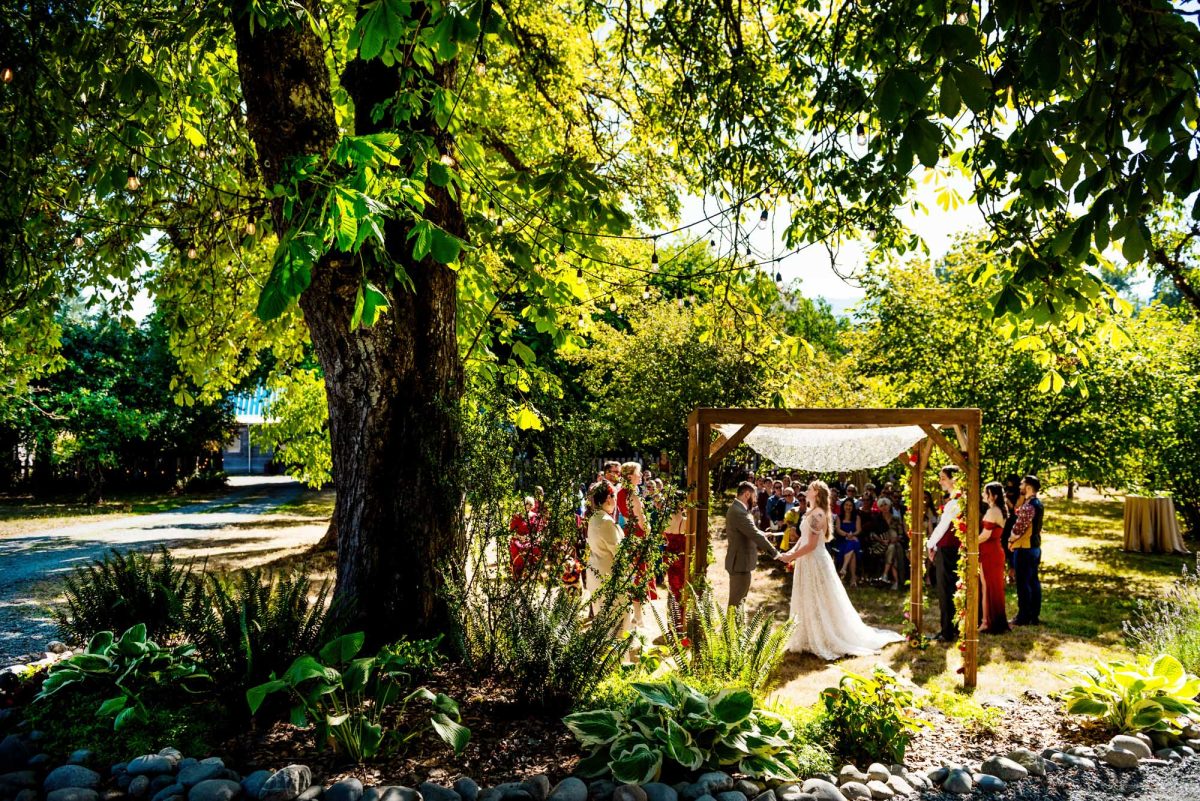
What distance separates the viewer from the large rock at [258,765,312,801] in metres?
3.94

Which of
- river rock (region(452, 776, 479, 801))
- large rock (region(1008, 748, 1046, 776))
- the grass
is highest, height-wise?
river rock (region(452, 776, 479, 801))

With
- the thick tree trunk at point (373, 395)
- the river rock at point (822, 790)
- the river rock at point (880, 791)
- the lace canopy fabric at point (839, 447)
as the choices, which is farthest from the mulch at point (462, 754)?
the lace canopy fabric at point (839, 447)

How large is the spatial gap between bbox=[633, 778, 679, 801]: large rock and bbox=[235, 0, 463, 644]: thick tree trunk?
198 centimetres

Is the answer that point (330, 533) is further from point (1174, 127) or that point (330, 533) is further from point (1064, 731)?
point (1174, 127)

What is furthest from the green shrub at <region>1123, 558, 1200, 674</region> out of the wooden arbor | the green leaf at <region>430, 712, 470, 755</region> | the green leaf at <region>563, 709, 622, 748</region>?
the green leaf at <region>430, 712, 470, 755</region>

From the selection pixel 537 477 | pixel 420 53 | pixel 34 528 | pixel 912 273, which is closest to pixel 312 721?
→ pixel 537 477

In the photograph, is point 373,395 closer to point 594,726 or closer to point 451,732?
point 451,732

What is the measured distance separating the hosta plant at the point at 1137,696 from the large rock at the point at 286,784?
5.26 meters

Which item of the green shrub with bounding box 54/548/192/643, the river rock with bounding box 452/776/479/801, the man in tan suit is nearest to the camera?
the river rock with bounding box 452/776/479/801

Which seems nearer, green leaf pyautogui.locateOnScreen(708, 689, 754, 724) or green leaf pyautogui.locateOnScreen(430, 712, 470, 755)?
green leaf pyautogui.locateOnScreen(430, 712, 470, 755)

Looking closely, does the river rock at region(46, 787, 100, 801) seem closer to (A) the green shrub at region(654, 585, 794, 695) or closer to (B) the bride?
(A) the green shrub at region(654, 585, 794, 695)

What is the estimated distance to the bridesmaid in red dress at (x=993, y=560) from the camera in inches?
350

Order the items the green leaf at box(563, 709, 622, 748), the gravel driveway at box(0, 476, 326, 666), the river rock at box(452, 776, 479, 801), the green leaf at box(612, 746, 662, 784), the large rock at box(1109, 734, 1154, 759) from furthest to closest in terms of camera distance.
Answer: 1. the gravel driveway at box(0, 476, 326, 666)
2. the large rock at box(1109, 734, 1154, 759)
3. the green leaf at box(563, 709, 622, 748)
4. the green leaf at box(612, 746, 662, 784)
5. the river rock at box(452, 776, 479, 801)

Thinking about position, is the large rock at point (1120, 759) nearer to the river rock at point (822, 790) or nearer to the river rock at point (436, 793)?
the river rock at point (822, 790)
